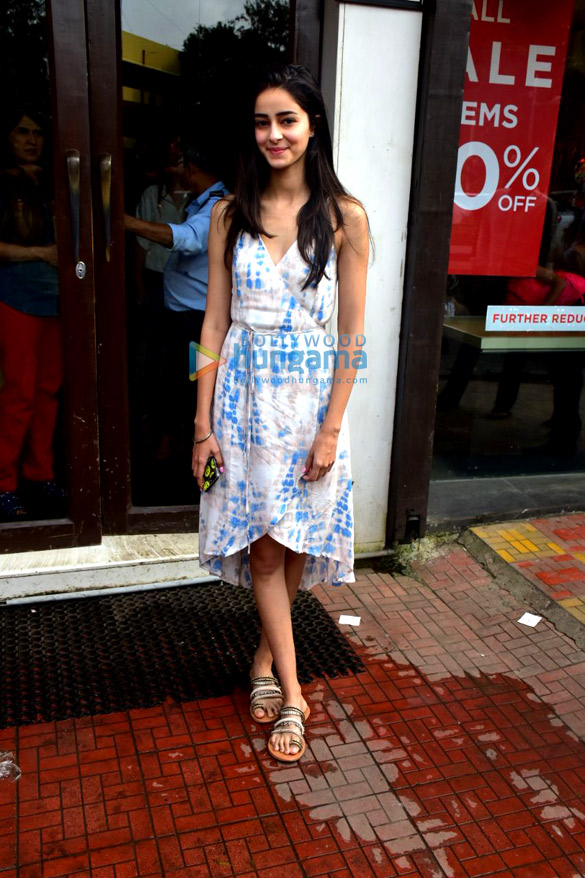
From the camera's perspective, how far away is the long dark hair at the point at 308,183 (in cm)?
237

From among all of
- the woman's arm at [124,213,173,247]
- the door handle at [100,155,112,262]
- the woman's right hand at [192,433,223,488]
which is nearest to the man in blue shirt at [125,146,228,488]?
the woman's arm at [124,213,173,247]

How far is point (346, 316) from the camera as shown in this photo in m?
2.53

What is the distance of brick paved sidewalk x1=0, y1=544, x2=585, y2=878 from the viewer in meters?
2.18

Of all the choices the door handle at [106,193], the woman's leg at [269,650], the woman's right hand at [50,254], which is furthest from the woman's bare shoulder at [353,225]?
the woman's right hand at [50,254]

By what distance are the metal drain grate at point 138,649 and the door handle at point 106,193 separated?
1480 mm

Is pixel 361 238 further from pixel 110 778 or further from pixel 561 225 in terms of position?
pixel 561 225

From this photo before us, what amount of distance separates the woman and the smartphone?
3 centimetres

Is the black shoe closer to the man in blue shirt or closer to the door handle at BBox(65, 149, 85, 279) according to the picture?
the man in blue shirt

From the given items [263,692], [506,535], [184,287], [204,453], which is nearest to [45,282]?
[184,287]

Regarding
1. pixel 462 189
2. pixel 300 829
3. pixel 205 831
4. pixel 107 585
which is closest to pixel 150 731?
pixel 205 831

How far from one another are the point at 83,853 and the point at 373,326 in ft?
7.60

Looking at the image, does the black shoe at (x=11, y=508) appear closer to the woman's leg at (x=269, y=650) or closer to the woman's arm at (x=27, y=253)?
the woman's arm at (x=27, y=253)

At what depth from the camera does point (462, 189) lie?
3.98 metres

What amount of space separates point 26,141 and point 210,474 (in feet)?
5.76
